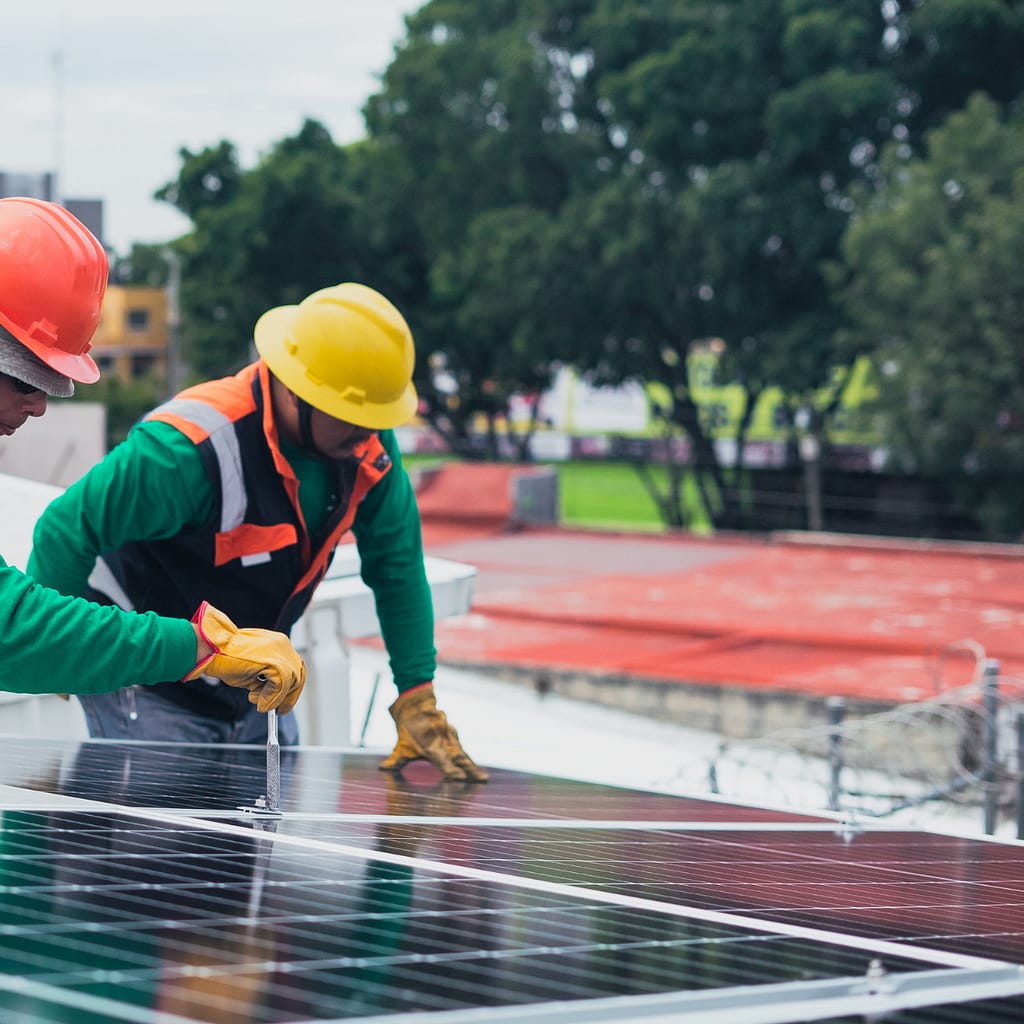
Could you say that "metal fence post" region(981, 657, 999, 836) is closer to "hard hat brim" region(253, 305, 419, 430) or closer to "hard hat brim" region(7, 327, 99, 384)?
"hard hat brim" region(253, 305, 419, 430)

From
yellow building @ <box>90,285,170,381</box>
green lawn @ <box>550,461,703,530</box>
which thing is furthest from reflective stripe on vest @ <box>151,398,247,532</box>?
yellow building @ <box>90,285,170,381</box>

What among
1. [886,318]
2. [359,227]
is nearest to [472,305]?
[359,227]

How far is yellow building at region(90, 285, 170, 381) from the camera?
3029 inches

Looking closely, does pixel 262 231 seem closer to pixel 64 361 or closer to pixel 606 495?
pixel 606 495

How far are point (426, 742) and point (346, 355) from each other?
4.24 feet

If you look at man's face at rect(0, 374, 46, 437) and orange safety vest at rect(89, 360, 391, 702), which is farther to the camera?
orange safety vest at rect(89, 360, 391, 702)

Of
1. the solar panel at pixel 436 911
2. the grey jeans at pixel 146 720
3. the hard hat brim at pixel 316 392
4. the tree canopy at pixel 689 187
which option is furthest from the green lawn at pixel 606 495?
the solar panel at pixel 436 911

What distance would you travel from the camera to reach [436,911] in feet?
8.39

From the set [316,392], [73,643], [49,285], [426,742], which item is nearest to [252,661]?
[73,643]

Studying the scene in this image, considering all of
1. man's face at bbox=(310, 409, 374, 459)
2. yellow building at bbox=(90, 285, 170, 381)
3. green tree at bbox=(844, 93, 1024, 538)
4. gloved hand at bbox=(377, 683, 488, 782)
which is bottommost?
gloved hand at bbox=(377, 683, 488, 782)

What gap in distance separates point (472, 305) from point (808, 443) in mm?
7223

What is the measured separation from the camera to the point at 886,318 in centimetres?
2322

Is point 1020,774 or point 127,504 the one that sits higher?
point 127,504

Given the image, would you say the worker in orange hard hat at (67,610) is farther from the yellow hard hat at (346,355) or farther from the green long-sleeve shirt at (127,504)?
the yellow hard hat at (346,355)
